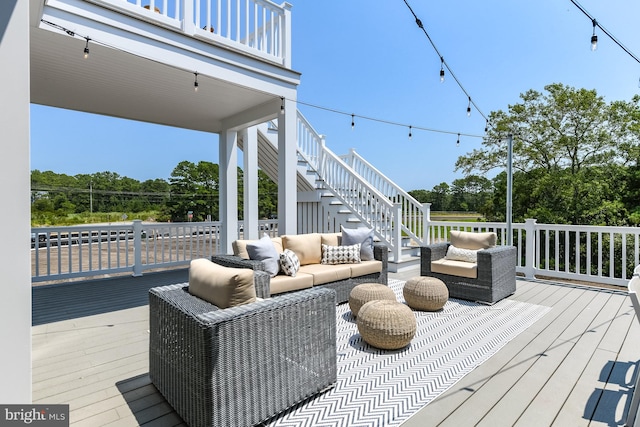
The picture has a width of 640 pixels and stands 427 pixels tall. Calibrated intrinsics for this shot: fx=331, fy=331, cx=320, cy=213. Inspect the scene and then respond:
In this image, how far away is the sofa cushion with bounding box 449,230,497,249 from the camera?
4.62 meters

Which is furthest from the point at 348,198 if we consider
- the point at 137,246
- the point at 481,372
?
the point at 481,372

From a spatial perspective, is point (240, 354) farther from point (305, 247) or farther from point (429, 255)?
point (429, 255)

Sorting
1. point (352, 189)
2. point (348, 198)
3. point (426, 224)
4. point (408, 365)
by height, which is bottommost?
point (408, 365)

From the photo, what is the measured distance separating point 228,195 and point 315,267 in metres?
3.37

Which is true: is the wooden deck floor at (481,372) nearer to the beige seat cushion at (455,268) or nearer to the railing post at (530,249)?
the beige seat cushion at (455,268)

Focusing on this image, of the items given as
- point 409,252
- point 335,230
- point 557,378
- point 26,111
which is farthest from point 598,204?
point 26,111

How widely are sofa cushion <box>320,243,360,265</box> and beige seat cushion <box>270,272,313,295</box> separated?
642 mm

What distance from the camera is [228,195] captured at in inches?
270

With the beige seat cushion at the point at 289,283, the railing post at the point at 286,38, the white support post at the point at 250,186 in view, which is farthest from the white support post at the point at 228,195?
the beige seat cushion at the point at 289,283

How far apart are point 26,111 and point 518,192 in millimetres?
12880

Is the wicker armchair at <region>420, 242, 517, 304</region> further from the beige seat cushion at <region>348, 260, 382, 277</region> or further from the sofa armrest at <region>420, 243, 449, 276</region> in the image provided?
the beige seat cushion at <region>348, 260, 382, 277</region>

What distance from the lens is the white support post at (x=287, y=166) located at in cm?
498

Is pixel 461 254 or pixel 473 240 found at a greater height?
pixel 473 240

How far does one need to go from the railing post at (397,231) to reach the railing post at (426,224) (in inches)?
38.7
